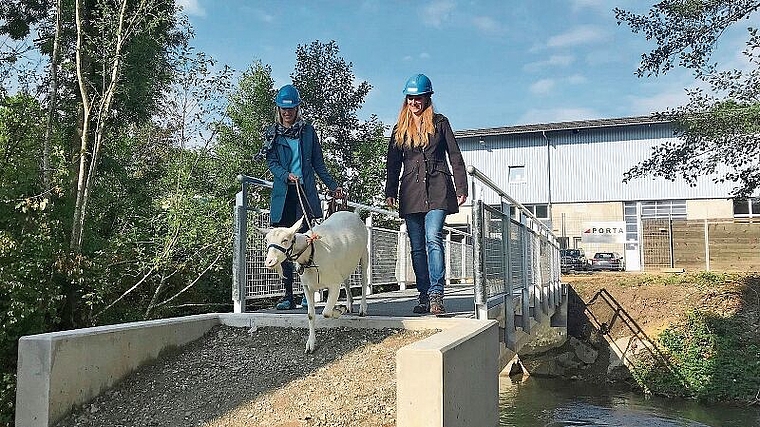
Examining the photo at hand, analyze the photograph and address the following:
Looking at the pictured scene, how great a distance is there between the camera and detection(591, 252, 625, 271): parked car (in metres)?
29.3

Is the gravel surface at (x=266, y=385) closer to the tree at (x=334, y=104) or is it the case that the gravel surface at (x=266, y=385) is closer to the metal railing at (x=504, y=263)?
the metal railing at (x=504, y=263)

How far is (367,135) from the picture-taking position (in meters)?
20.9

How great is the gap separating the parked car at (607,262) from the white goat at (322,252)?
2539cm

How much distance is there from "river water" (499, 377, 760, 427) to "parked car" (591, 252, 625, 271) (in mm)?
10726

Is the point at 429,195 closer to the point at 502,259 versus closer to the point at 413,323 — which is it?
the point at 413,323

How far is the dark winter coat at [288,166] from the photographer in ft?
20.5

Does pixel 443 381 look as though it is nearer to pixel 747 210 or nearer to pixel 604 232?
pixel 604 232

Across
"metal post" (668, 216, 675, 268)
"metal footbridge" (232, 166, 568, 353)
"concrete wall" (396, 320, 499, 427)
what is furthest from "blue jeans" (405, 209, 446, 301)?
"metal post" (668, 216, 675, 268)

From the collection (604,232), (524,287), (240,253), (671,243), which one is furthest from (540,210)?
(240,253)

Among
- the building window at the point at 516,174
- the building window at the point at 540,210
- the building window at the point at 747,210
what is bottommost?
the building window at the point at 747,210

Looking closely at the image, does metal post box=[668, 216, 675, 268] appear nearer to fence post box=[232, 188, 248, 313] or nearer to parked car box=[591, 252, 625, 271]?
parked car box=[591, 252, 625, 271]

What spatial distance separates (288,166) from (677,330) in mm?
16650

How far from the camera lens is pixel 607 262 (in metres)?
29.5

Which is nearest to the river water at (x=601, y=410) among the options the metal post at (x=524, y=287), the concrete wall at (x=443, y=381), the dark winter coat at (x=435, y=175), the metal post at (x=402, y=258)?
the metal post at (x=402, y=258)
